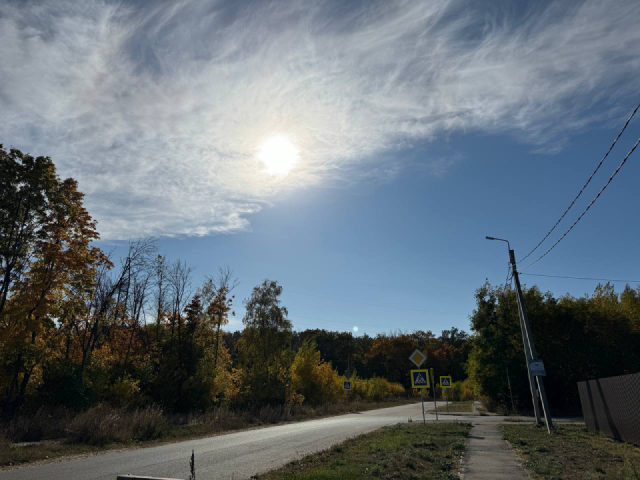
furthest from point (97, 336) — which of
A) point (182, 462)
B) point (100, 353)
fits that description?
point (182, 462)

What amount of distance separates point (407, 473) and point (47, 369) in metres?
18.7

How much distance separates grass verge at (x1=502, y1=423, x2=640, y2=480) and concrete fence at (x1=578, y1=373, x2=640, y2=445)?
14.7 inches

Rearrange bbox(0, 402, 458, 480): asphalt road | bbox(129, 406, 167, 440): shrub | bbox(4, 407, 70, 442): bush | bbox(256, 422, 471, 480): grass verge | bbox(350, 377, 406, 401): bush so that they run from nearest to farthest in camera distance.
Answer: bbox(256, 422, 471, 480): grass verge < bbox(0, 402, 458, 480): asphalt road < bbox(4, 407, 70, 442): bush < bbox(129, 406, 167, 440): shrub < bbox(350, 377, 406, 401): bush

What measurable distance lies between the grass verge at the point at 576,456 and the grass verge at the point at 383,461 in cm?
179

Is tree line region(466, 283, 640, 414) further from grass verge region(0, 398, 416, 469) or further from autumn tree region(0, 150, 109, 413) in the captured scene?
autumn tree region(0, 150, 109, 413)

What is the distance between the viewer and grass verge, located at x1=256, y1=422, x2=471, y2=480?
831 cm

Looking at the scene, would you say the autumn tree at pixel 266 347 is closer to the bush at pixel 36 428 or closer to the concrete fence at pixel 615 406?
the bush at pixel 36 428

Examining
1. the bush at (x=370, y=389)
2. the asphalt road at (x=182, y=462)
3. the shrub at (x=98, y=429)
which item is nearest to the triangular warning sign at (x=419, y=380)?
the asphalt road at (x=182, y=462)

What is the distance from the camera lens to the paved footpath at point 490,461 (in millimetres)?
8577

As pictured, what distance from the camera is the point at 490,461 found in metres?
10.3

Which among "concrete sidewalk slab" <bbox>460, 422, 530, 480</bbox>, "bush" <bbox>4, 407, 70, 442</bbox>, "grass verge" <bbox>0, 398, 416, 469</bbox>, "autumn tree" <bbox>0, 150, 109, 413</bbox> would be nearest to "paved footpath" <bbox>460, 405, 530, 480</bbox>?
"concrete sidewalk slab" <bbox>460, 422, 530, 480</bbox>

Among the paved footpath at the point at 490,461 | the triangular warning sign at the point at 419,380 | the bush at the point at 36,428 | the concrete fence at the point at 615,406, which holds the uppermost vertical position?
the triangular warning sign at the point at 419,380

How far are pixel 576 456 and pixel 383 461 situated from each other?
4920 millimetres

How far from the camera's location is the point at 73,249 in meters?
19.7
